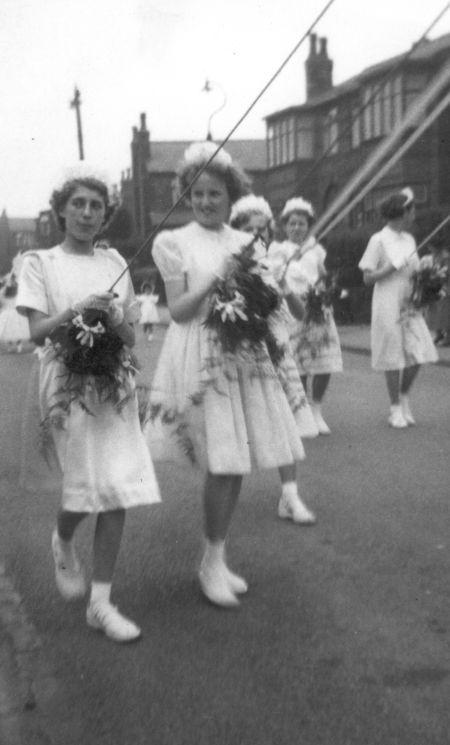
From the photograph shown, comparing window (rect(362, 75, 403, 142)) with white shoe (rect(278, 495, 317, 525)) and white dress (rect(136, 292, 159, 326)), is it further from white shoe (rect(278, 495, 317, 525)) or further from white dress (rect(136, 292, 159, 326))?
white shoe (rect(278, 495, 317, 525))

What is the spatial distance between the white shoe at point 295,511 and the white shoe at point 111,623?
6.39 ft

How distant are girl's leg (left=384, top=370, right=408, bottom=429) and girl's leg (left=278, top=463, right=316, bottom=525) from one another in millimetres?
3494

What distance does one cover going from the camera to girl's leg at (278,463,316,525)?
614 centimetres

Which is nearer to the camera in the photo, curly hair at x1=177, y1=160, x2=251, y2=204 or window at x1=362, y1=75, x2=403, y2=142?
curly hair at x1=177, y1=160, x2=251, y2=204

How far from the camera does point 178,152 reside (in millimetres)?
85625

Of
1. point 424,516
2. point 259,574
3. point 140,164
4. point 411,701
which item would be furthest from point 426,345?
point 140,164

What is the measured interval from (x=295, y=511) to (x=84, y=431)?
7.00 feet

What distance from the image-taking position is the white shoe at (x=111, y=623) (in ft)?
13.9

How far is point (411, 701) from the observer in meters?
3.56

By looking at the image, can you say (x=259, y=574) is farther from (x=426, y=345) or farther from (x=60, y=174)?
(x=426, y=345)

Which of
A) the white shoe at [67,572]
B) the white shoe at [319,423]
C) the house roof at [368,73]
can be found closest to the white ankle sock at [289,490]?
the white shoe at [67,572]

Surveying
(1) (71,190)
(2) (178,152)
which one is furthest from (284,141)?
(1) (71,190)

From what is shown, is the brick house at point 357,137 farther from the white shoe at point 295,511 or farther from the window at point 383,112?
the white shoe at point 295,511

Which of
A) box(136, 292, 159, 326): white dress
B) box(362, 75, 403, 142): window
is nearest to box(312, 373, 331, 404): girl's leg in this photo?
box(136, 292, 159, 326): white dress
